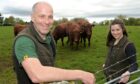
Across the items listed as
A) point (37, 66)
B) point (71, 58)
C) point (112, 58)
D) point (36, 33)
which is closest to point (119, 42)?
point (112, 58)

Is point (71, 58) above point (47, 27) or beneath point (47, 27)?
beneath

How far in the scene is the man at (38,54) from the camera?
2.95 m

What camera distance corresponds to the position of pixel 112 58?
589 centimetres

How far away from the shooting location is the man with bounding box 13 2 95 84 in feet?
9.67

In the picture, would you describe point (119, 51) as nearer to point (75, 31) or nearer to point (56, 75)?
point (56, 75)

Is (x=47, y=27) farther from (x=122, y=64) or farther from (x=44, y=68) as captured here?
(x=122, y=64)

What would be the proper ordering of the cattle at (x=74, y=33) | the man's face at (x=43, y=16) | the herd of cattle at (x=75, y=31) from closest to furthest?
the man's face at (x=43, y=16) → the cattle at (x=74, y=33) → the herd of cattle at (x=75, y=31)

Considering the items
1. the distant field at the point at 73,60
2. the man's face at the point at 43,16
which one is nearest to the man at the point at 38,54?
the man's face at the point at 43,16

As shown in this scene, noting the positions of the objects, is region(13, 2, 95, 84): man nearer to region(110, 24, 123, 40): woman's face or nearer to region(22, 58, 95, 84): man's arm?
region(22, 58, 95, 84): man's arm

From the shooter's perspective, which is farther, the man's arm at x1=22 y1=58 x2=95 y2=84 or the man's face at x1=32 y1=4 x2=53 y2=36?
the man's face at x1=32 y1=4 x2=53 y2=36

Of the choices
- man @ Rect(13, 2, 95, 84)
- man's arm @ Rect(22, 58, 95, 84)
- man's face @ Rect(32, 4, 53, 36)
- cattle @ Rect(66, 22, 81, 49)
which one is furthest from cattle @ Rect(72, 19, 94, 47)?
man's arm @ Rect(22, 58, 95, 84)

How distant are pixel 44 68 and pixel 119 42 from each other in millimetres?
2965

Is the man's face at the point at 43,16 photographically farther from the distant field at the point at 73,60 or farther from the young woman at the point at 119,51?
the distant field at the point at 73,60

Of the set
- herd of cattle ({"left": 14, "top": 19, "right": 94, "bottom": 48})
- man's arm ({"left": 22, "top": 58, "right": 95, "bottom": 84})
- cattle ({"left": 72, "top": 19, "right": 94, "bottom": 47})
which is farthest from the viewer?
cattle ({"left": 72, "top": 19, "right": 94, "bottom": 47})
